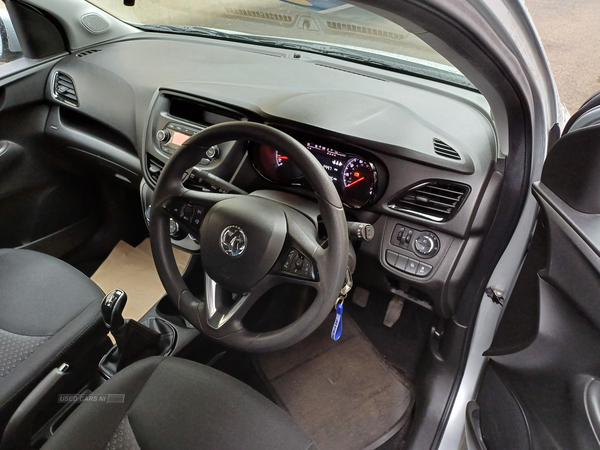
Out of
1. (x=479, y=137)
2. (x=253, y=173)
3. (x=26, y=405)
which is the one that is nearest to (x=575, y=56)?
(x=479, y=137)

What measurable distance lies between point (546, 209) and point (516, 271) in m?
0.33

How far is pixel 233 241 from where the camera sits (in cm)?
99

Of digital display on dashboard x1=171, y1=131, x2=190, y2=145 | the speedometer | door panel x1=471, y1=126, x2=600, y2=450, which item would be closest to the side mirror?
digital display on dashboard x1=171, y1=131, x2=190, y2=145

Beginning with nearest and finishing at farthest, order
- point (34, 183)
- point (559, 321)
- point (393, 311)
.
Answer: point (559, 321) → point (393, 311) → point (34, 183)

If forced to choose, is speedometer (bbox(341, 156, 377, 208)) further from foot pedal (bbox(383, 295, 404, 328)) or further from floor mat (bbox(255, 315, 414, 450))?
floor mat (bbox(255, 315, 414, 450))

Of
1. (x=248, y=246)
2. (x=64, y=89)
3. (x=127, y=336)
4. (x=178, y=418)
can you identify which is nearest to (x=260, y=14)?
(x=64, y=89)

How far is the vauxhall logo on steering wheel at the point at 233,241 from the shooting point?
98 cm

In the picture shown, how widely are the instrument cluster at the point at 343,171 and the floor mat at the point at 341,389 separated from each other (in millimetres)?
753

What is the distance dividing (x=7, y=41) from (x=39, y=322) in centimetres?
130

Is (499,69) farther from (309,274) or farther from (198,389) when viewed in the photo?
(198,389)

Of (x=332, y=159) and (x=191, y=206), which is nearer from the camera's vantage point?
(x=191, y=206)

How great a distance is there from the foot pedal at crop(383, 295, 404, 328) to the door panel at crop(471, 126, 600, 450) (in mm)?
500

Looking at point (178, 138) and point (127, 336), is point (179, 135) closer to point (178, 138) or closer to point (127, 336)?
point (178, 138)

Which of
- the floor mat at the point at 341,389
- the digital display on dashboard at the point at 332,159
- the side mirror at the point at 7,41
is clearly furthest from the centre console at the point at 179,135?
the side mirror at the point at 7,41
